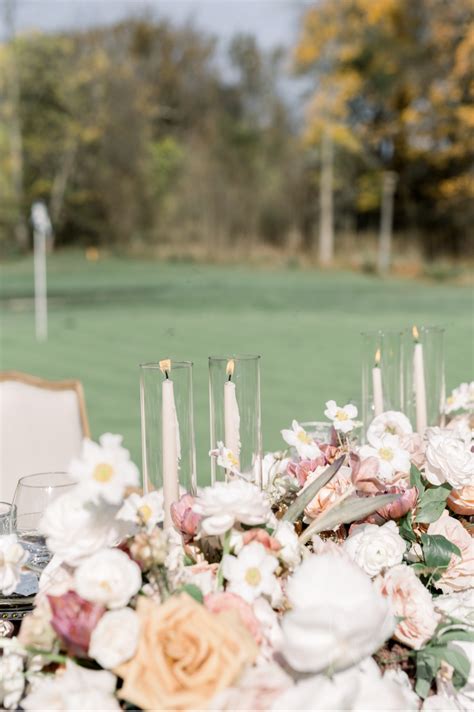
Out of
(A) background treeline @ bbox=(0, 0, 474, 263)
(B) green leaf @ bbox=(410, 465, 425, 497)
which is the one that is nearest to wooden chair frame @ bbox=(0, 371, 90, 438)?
(B) green leaf @ bbox=(410, 465, 425, 497)

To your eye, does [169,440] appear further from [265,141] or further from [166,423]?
[265,141]

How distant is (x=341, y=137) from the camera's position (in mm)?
26656

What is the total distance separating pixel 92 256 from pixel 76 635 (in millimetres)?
25756

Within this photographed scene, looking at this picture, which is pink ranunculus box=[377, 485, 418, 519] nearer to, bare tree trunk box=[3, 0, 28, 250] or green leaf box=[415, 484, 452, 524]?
green leaf box=[415, 484, 452, 524]

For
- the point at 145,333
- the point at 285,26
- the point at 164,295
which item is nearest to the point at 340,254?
the point at 285,26

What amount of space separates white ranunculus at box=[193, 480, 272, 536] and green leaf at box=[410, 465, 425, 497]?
1.11 ft

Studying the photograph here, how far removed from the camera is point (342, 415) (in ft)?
Answer: 4.75

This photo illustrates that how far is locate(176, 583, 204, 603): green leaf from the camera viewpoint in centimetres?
97

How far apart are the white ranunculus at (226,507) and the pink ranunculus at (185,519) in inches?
3.9

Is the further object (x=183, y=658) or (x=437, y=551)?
(x=437, y=551)

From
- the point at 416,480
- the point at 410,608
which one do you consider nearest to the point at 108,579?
the point at 410,608

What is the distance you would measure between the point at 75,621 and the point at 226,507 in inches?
8.2

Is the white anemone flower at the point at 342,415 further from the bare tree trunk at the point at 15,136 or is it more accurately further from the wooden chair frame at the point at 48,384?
the bare tree trunk at the point at 15,136

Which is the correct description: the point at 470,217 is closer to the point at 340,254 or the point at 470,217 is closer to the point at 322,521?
the point at 340,254
